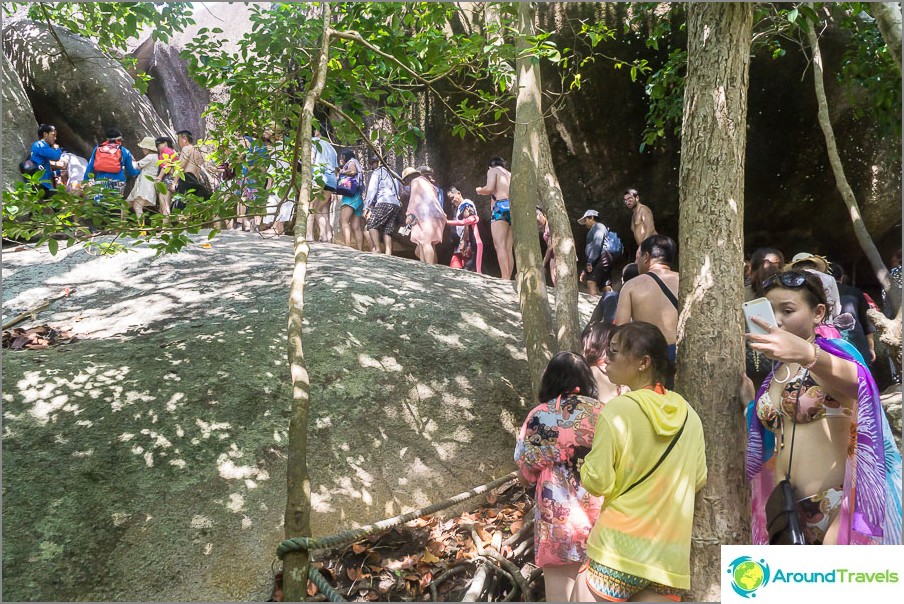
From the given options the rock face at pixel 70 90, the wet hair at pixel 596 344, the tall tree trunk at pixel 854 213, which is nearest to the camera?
the wet hair at pixel 596 344

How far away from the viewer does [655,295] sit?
4.23m

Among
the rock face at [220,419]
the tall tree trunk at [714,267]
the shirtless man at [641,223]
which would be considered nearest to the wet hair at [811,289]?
the tall tree trunk at [714,267]

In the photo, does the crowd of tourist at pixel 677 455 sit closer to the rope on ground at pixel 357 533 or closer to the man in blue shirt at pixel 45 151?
the rope on ground at pixel 357 533

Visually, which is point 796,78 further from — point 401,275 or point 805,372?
point 805,372

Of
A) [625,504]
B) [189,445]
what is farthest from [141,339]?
[625,504]

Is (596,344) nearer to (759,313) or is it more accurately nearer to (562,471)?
(562,471)

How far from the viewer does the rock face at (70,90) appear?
547 inches

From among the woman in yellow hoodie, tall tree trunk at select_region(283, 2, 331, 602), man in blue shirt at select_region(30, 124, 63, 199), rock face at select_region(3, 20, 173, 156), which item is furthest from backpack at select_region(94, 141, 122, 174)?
the woman in yellow hoodie

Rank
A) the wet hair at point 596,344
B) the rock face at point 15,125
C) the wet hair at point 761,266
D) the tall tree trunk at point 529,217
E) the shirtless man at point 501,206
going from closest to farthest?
the wet hair at point 596,344
the wet hair at point 761,266
the tall tree trunk at point 529,217
the shirtless man at point 501,206
the rock face at point 15,125

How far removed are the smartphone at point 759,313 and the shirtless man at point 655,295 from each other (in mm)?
1528

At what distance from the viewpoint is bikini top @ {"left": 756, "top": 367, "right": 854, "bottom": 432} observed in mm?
2605

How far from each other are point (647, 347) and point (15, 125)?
1307 centimetres

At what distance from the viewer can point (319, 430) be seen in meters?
4.86

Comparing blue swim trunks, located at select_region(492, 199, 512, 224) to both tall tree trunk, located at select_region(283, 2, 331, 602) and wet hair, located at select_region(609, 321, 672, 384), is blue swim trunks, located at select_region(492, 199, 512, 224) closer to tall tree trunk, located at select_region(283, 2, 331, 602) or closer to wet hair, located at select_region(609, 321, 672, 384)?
tall tree trunk, located at select_region(283, 2, 331, 602)
